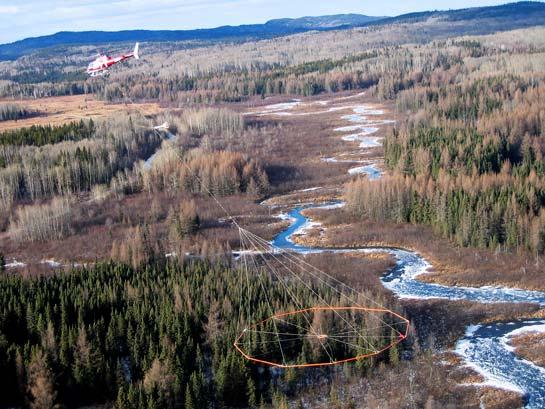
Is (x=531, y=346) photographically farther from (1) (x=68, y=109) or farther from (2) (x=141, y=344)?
(1) (x=68, y=109)

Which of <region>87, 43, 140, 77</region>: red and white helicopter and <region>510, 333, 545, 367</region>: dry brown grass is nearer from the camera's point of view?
<region>510, 333, 545, 367</region>: dry brown grass

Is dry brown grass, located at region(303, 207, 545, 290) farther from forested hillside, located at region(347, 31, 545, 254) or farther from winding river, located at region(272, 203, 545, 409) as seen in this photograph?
forested hillside, located at region(347, 31, 545, 254)

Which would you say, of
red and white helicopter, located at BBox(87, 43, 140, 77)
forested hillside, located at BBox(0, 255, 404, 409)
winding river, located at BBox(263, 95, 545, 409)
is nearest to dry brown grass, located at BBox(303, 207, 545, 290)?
winding river, located at BBox(263, 95, 545, 409)

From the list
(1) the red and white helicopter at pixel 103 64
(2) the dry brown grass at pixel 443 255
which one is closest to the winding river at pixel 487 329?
(2) the dry brown grass at pixel 443 255

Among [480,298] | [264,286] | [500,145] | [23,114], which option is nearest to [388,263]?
[480,298]

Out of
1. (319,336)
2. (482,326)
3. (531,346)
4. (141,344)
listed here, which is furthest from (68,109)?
(531,346)

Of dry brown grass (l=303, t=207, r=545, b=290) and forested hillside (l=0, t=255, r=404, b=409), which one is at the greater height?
forested hillside (l=0, t=255, r=404, b=409)

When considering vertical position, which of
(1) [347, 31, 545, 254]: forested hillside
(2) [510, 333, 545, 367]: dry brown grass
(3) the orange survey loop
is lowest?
(2) [510, 333, 545, 367]: dry brown grass
